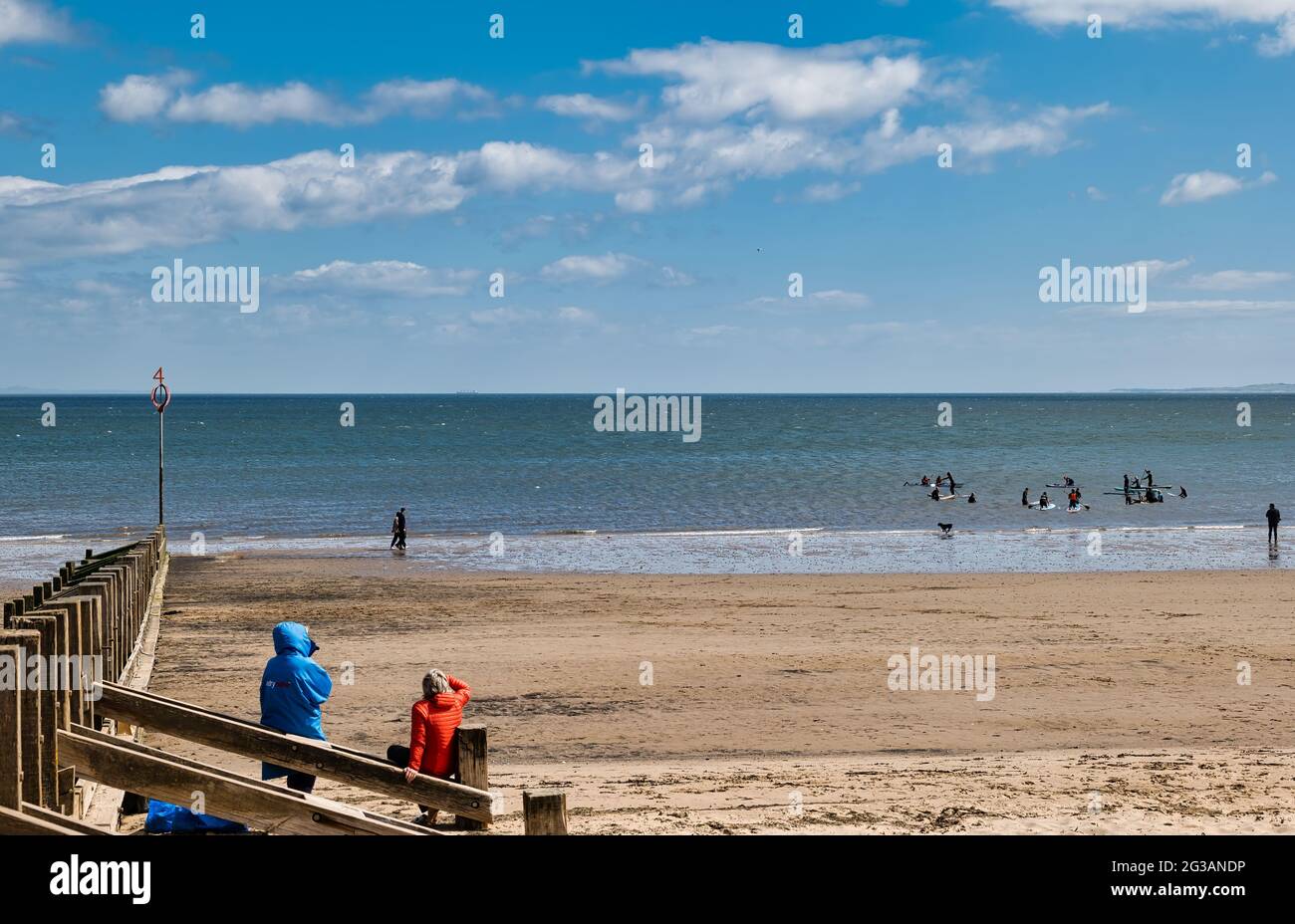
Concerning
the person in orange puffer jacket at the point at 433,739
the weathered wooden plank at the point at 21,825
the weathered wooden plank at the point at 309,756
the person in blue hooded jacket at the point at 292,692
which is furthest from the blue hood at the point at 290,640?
the weathered wooden plank at the point at 21,825

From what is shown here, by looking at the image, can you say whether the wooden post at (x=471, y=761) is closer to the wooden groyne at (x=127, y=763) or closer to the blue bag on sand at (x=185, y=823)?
the wooden groyne at (x=127, y=763)

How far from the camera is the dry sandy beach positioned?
34.8 feet

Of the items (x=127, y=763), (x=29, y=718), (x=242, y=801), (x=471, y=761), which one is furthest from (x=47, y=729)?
(x=471, y=761)

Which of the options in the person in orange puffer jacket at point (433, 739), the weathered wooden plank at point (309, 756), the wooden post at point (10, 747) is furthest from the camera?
the person in orange puffer jacket at point (433, 739)

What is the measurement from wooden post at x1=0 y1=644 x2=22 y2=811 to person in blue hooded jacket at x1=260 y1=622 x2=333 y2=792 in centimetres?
256

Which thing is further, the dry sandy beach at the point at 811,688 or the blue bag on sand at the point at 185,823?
the dry sandy beach at the point at 811,688

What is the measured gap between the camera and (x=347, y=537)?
139 feet

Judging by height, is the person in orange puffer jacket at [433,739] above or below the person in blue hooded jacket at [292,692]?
below

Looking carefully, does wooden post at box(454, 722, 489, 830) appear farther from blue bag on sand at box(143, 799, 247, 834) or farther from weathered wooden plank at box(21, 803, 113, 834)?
weathered wooden plank at box(21, 803, 113, 834)

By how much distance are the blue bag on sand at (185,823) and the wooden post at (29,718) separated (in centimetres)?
77

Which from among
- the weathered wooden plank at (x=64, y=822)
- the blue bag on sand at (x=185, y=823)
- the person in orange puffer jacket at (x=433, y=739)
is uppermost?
the weathered wooden plank at (x=64, y=822)

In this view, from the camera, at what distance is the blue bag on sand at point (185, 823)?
7062 mm
